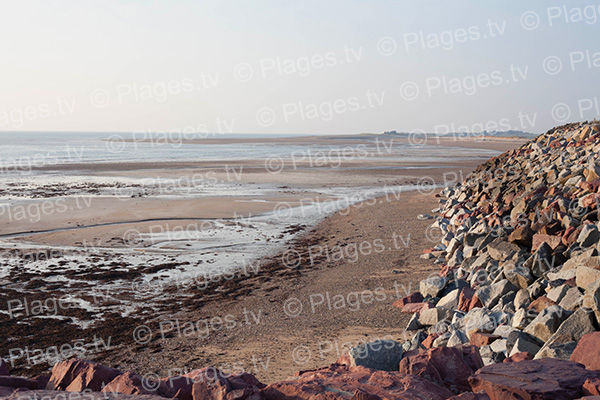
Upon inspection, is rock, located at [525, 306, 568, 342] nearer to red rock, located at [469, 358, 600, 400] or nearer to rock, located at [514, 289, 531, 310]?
rock, located at [514, 289, 531, 310]

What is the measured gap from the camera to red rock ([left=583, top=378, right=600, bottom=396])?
11.9 ft

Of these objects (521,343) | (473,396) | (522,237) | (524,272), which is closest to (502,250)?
(522,237)

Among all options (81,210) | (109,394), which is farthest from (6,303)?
(81,210)

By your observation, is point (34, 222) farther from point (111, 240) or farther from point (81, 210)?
point (111, 240)

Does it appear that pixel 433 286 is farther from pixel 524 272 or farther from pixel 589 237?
pixel 589 237

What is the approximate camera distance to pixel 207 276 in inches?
448

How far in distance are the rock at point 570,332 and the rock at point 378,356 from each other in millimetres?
1404

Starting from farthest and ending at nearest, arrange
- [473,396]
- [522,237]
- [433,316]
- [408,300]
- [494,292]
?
[522,237] < [408,300] < [433,316] < [494,292] < [473,396]

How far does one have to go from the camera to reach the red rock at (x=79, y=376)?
165 inches

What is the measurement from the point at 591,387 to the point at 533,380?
1.26 feet

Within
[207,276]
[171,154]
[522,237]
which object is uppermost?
[171,154]

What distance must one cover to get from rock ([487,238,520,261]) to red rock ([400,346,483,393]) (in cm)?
440

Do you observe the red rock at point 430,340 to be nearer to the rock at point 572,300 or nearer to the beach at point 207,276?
the beach at point 207,276

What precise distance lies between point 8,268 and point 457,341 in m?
10.6
